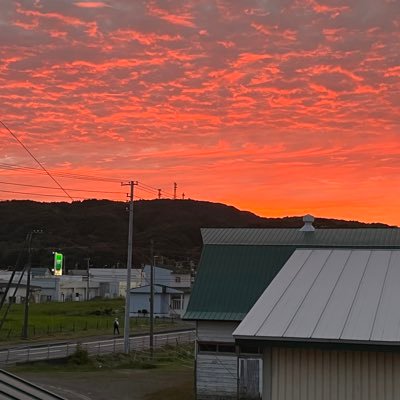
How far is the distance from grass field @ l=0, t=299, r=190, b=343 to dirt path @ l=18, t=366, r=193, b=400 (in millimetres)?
18626

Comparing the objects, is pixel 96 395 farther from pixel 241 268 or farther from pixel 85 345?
pixel 85 345

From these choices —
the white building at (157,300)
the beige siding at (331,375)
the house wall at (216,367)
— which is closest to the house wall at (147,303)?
the white building at (157,300)

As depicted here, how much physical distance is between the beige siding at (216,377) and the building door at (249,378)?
0.25m

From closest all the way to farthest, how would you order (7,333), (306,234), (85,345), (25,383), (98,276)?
(25,383), (306,234), (85,345), (7,333), (98,276)

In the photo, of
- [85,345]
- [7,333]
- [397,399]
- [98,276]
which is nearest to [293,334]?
[397,399]

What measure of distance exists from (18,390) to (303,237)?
1392 centimetres

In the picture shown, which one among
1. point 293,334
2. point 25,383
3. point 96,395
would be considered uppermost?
point 293,334

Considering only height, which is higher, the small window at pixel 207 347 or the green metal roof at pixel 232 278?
the green metal roof at pixel 232 278

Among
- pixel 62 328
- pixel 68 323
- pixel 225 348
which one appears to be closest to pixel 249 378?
pixel 225 348

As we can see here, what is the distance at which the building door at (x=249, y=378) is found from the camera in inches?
979

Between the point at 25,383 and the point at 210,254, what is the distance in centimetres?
1129

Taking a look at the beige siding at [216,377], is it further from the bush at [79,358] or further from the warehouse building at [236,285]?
the bush at [79,358]

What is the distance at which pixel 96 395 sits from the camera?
26.7 m

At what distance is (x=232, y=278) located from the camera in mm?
25969
